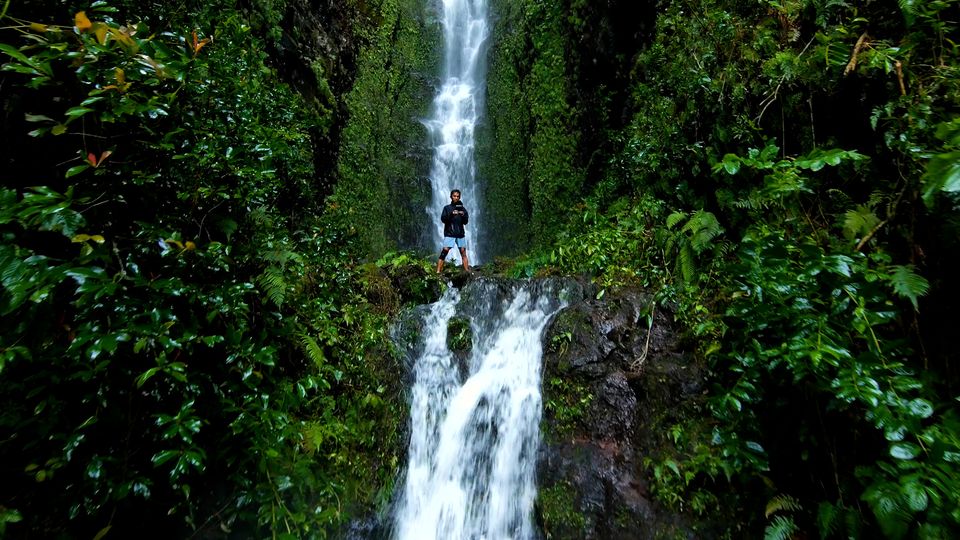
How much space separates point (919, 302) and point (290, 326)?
4492 millimetres

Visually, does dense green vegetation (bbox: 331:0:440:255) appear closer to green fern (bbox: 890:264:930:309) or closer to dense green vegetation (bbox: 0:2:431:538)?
dense green vegetation (bbox: 0:2:431:538)

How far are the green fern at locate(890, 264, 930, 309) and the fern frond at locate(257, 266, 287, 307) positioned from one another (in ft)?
13.8

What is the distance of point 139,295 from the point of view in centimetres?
253

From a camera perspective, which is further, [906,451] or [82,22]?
[906,451]

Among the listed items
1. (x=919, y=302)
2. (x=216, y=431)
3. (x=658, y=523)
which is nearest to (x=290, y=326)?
(x=216, y=431)

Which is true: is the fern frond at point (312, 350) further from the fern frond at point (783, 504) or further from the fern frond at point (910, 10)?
the fern frond at point (910, 10)

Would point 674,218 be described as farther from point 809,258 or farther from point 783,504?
point 783,504

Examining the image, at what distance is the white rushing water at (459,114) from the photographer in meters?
11.6

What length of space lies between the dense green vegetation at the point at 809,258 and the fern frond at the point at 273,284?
350cm

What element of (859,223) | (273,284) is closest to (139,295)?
(273,284)

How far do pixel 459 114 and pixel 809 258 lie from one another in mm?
11241

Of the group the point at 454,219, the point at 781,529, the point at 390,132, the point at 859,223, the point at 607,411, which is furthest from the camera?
the point at 390,132

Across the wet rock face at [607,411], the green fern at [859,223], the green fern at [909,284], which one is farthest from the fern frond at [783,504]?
the green fern at [859,223]

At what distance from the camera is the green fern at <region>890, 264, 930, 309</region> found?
8.80 feet
